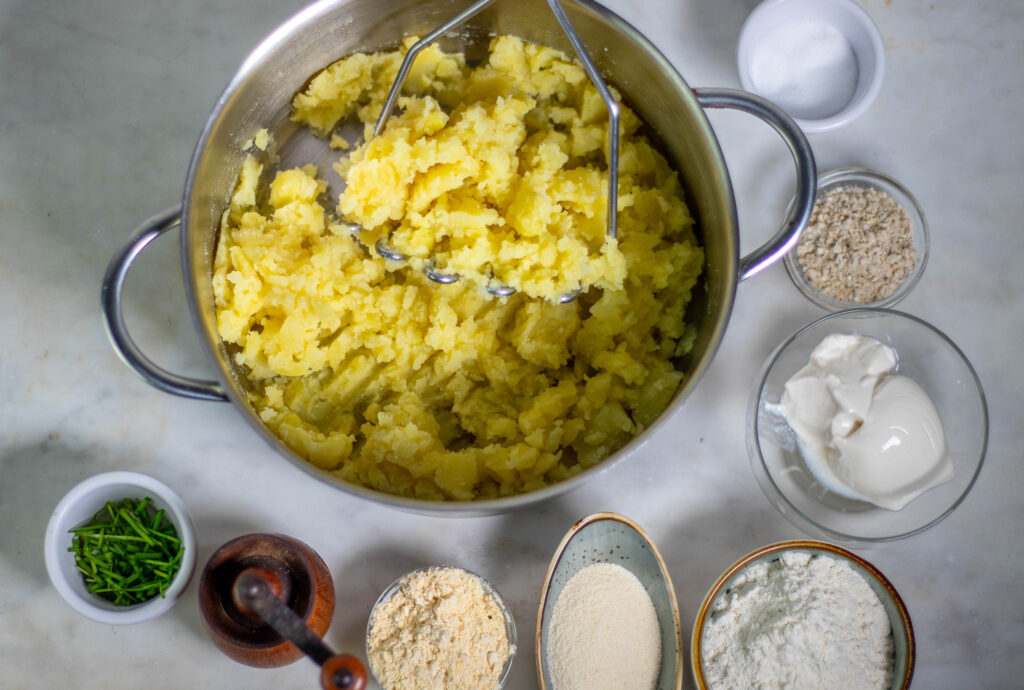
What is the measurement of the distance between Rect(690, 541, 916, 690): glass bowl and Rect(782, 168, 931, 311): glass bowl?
1.32 ft

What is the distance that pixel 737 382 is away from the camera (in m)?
1.36

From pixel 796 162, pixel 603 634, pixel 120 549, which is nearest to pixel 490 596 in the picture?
pixel 603 634

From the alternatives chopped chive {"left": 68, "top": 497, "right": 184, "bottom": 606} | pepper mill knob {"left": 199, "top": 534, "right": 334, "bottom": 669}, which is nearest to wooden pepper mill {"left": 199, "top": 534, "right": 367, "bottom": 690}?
pepper mill knob {"left": 199, "top": 534, "right": 334, "bottom": 669}

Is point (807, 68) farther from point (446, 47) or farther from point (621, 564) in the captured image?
point (621, 564)

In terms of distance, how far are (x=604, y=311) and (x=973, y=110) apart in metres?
0.81

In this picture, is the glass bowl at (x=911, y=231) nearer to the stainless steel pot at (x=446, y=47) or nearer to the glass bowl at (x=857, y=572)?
the stainless steel pot at (x=446, y=47)

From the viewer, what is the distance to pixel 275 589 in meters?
1.11

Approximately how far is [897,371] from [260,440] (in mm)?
1068

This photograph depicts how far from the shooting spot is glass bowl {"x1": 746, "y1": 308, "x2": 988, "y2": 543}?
1307 millimetres

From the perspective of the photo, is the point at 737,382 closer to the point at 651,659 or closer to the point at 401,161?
the point at 651,659

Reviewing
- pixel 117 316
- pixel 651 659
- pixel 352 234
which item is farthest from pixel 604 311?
pixel 117 316

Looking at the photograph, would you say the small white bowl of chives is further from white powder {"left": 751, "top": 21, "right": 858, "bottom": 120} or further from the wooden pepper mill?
white powder {"left": 751, "top": 21, "right": 858, "bottom": 120}

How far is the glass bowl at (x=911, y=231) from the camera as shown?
1.34 m

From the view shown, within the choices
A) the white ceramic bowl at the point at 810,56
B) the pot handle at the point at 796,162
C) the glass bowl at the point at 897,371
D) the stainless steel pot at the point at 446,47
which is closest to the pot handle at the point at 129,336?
the stainless steel pot at the point at 446,47
